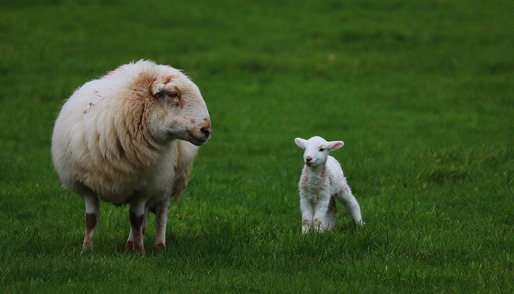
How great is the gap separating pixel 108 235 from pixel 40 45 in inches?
529

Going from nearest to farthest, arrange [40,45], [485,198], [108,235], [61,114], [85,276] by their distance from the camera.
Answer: [85,276] < [61,114] < [108,235] < [485,198] < [40,45]

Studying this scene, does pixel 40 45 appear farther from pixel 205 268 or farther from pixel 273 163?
pixel 205 268

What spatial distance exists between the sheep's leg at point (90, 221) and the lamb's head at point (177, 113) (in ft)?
3.07

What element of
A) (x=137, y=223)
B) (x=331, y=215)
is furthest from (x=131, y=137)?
(x=331, y=215)

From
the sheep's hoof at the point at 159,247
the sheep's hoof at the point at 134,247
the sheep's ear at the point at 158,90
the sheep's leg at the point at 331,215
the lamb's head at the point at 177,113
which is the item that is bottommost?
the sheep's hoof at the point at 159,247

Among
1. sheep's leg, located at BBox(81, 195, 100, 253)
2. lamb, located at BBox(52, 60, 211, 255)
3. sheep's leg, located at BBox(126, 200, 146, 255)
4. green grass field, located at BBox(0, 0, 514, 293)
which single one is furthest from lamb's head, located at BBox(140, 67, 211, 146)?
green grass field, located at BBox(0, 0, 514, 293)

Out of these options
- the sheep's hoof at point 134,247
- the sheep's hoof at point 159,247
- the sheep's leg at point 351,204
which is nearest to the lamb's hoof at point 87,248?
the sheep's hoof at point 134,247

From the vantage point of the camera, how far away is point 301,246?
26.1 feet

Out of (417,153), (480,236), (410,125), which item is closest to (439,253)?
(480,236)

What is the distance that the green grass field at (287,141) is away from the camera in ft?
24.3

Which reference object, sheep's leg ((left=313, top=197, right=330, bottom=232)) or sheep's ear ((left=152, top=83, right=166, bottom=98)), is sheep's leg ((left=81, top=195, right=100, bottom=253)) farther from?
sheep's leg ((left=313, top=197, right=330, bottom=232))

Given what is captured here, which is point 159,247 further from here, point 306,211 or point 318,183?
point 318,183

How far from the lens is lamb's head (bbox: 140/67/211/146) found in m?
7.69

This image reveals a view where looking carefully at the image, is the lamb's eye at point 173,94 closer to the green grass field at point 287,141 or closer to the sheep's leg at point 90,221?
the sheep's leg at point 90,221
